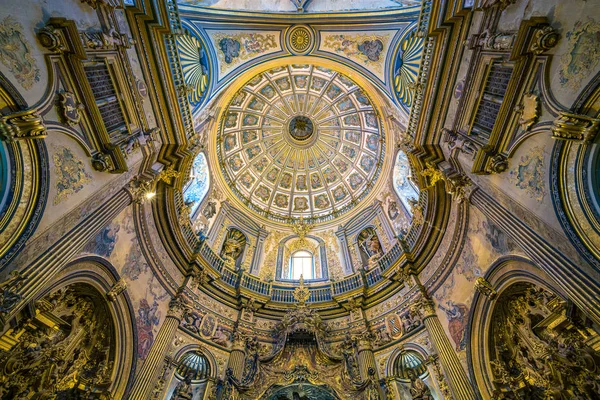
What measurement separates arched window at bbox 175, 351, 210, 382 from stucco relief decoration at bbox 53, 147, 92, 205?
26.0 ft

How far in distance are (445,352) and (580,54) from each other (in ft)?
32.9

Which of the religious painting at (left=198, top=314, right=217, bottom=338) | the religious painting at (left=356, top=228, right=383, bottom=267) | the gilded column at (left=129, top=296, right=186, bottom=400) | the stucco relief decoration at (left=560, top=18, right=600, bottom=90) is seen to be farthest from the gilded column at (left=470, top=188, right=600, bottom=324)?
the gilded column at (left=129, top=296, right=186, bottom=400)

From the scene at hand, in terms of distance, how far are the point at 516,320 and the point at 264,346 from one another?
10.6 meters

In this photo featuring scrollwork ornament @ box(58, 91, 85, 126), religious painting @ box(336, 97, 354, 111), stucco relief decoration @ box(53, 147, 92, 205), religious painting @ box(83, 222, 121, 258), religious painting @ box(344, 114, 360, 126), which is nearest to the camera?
scrollwork ornament @ box(58, 91, 85, 126)

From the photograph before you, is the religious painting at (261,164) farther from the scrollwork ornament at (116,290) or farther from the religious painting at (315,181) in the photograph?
the scrollwork ornament at (116,290)

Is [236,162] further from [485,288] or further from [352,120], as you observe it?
[485,288]

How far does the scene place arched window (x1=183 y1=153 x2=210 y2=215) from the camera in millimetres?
17670

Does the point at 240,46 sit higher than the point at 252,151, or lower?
lower

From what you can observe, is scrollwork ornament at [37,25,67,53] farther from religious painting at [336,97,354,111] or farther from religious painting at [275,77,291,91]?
religious painting at [336,97,354,111]

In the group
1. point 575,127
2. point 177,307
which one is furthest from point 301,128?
point 575,127

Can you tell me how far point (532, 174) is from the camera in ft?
26.3

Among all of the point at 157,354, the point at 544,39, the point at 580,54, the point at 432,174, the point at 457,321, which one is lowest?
the point at 157,354

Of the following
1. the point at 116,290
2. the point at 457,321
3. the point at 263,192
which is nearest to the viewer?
the point at 116,290

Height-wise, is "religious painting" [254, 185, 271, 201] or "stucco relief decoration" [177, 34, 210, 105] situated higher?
"religious painting" [254, 185, 271, 201]
